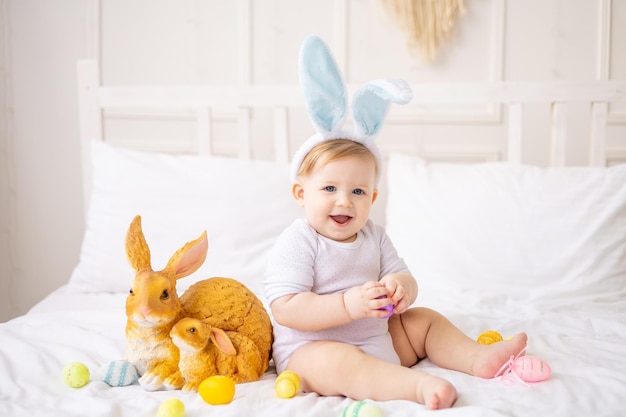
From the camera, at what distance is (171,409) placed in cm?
89

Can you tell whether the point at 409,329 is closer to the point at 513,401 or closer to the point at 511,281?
the point at 513,401

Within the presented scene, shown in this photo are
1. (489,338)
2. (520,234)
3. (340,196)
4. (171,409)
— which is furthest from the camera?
(520,234)

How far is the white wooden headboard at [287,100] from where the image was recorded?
1.95 m

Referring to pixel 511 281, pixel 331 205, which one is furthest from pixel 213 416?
pixel 511 281

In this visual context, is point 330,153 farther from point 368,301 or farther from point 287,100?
point 287,100

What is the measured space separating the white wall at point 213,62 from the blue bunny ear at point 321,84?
3.94 ft

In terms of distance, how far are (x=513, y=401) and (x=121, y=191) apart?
1296 millimetres

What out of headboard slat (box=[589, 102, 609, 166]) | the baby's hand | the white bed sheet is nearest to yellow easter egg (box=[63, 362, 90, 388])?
the white bed sheet

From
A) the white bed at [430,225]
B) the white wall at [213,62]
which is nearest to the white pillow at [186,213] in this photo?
the white bed at [430,225]

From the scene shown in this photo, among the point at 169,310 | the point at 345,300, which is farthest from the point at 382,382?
the point at 169,310

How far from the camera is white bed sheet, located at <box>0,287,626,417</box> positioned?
941mm

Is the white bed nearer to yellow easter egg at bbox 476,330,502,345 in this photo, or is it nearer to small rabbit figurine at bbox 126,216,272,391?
yellow easter egg at bbox 476,330,502,345

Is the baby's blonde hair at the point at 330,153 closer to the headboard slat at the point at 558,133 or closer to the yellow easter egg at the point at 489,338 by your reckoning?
the yellow easter egg at the point at 489,338

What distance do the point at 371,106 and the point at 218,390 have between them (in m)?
0.56
